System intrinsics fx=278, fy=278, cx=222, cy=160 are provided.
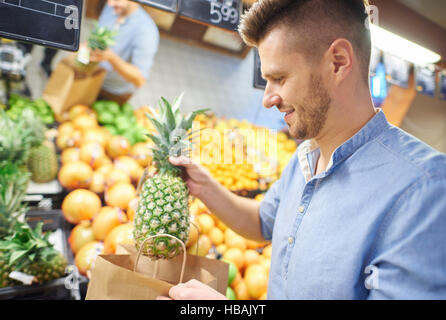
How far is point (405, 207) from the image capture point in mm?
1132

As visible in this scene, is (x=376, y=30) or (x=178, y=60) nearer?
(x=376, y=30)

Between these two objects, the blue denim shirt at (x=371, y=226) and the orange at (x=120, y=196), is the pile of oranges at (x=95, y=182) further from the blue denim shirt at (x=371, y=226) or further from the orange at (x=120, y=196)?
the blue denim shirt at (x=371, y=226)

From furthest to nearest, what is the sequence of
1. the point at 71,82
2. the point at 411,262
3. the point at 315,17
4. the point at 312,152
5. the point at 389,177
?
the point at 71,82 < the point at 312,152 < the point at 315,17 < the point at 389,177 < the point at 411,262

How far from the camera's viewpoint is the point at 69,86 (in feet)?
10.8

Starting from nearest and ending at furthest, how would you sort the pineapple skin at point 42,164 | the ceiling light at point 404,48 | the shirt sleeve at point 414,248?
the shirt sleeve at point 414,248 → the pineapple skin at point 42,164 → the ceiling light at point 404,48

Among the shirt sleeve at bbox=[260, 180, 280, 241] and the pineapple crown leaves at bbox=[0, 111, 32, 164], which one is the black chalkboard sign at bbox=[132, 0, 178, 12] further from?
the pineapple crown leaves at bbox=[0, 111, 32, 164]

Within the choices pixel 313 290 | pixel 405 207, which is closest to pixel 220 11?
pixel 405 207

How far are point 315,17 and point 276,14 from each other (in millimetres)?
201

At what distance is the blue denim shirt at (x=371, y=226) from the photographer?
1060 millimetres

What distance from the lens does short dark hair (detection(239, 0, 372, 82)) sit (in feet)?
4.51

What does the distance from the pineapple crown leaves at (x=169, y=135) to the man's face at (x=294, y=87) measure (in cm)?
52

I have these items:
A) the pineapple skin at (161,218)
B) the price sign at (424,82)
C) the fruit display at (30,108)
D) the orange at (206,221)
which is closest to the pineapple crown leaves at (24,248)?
the pineapple skin at (161,218)

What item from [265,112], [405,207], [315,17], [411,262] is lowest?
[411,262]

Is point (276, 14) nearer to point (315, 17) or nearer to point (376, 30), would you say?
point (315, 17)
